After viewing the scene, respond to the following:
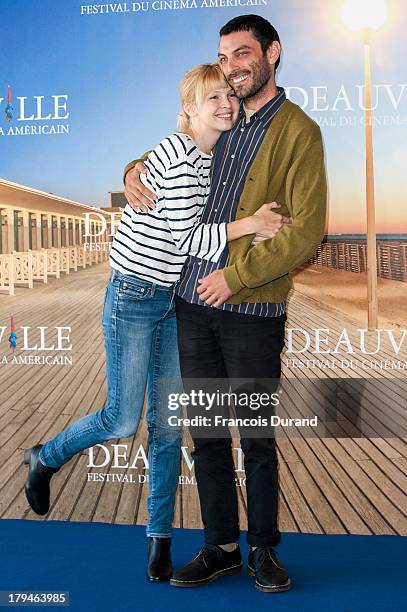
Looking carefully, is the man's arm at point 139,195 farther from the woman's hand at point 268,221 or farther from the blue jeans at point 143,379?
the woman's hand at point 268,221

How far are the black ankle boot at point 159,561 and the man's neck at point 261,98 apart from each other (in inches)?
54.6

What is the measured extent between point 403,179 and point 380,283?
18.6 inches

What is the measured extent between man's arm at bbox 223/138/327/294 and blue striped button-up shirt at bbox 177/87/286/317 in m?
0.13

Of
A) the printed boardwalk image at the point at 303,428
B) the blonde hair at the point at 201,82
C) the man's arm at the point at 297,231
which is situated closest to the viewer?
the man's arm at the point at 297,231

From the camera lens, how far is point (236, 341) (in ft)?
7.11

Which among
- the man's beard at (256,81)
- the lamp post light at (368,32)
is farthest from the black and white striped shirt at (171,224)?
the lamp post light at (368,32)

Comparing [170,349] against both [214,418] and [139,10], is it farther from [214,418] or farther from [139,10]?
[139,10]

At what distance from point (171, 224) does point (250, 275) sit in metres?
0.27

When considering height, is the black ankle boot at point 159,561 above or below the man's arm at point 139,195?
below

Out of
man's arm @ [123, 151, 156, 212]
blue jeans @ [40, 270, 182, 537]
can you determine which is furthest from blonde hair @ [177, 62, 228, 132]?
blue jeans @ [40, 270, 182, 537]

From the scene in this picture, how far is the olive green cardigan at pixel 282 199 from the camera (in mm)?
2059

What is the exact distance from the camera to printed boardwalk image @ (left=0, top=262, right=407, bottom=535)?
295cm

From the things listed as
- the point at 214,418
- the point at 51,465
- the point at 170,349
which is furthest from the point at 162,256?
the point at 51,465

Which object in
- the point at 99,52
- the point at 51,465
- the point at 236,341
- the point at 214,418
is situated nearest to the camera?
the point at 236,341
